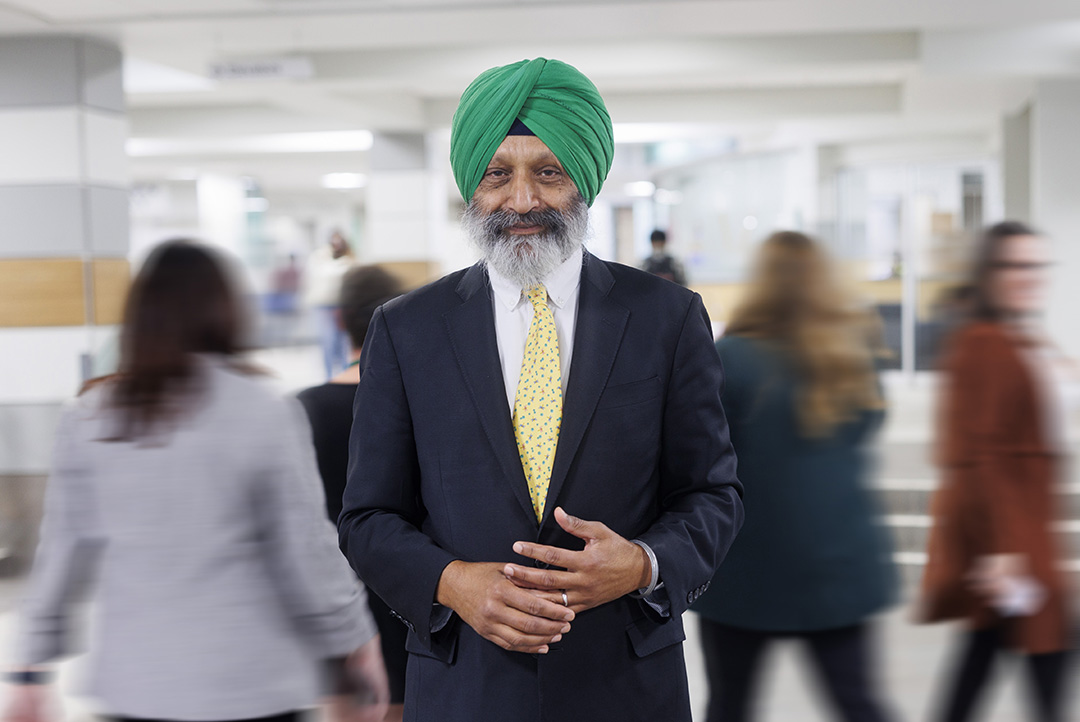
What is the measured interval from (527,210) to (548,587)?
1.62 feet

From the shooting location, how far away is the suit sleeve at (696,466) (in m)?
1.32

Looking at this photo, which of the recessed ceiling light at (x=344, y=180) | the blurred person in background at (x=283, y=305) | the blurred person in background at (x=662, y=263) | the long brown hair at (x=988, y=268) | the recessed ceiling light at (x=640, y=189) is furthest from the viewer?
the recessed ceiling light at (x=640, y=189)

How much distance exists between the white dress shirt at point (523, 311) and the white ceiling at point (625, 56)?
16.4 ft

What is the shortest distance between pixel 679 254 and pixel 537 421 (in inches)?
612

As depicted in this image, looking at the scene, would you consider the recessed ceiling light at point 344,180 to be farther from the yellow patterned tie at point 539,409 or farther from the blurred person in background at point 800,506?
the yellow patterned tie at point 539,409

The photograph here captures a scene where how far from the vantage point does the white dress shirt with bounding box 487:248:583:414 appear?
141 centimetres

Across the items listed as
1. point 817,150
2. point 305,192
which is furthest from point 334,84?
point 305,192

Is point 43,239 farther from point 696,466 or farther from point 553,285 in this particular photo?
point 696,466

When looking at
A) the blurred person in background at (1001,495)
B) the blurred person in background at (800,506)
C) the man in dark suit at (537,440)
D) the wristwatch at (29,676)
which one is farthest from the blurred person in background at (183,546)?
the blurred person in background at (1001,495)

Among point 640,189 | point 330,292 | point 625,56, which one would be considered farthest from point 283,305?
point 625,56

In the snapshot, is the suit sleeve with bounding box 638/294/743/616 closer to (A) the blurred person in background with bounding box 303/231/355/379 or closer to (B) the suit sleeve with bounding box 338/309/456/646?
(B) the suit sleeve with bounding box 338/309/456/646

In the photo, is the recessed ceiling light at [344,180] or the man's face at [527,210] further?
the recessed ceiling light at [344,180]

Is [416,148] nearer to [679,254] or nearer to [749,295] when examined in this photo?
[679,254]

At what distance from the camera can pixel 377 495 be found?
1.34 metres
